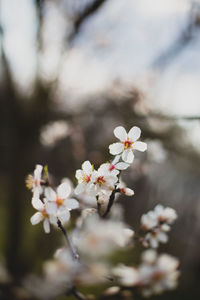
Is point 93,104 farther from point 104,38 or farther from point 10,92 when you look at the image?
point 10,92

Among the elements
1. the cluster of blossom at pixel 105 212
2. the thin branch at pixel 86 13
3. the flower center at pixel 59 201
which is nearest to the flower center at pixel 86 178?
the cluster of blossom at pixel 105 212

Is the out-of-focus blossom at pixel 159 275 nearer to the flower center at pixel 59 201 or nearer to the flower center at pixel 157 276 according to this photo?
the flower center at pixel 157 276

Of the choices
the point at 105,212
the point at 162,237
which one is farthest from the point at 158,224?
the point at 105,212

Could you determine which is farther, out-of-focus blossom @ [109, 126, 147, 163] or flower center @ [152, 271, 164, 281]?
flower center @ [152, 271, 164, 281]

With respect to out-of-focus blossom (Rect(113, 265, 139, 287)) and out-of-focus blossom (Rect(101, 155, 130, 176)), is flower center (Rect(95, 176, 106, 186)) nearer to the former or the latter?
out-of-focus blossom (Rect(101, 155, 130, 176))

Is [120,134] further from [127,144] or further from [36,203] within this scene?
[36,203]

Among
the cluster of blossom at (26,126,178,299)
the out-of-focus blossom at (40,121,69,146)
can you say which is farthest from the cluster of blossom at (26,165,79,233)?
the out-of-focus blossom at (40,121,69,146)

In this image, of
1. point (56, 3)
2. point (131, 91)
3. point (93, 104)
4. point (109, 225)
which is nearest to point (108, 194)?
point (109, 225)
